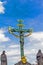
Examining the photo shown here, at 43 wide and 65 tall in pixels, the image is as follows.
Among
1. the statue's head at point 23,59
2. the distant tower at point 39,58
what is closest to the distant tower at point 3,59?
the statue's head at point 23,59

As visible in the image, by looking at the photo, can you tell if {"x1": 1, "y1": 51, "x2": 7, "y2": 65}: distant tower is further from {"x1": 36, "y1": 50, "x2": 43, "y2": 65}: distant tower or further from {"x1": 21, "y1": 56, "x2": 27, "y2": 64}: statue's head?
{"x1": 36, "y1": 50, "x2": 43, "y2": 65}: distant tower

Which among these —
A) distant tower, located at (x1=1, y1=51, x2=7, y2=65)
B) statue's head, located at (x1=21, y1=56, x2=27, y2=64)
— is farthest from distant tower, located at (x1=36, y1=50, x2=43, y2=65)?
distant tower, located at (x1=1, y1=51, x2=7, y2=65)

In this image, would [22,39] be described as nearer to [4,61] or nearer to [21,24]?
[21,24]

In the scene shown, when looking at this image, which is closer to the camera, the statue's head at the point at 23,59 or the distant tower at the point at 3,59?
the statue's head at the point at 23,59

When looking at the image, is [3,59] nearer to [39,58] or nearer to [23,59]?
[23,59]

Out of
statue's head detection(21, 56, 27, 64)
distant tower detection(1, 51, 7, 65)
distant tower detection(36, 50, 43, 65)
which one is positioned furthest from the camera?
distant tower detection(1, 51, 7, 65)

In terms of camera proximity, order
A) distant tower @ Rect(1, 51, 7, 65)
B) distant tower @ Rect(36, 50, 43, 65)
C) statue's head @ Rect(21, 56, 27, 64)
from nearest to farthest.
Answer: distant tower @ Rect(36, 50, 43, 65) < statue's head @ Rect(21, 56, 27, 64) < distant tower @ Rect(1, 51, 7, 65)

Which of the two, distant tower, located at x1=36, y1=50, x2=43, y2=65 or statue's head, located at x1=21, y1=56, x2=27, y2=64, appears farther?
statue's head, located at x1=21, y1=56, x2=27, y2=64

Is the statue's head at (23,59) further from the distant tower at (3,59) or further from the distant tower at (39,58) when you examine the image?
the distant tower at (3,59)

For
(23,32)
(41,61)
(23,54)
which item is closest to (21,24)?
(23,32)

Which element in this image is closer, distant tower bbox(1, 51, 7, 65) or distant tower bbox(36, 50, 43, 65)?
distant tower bbox(36, 50, 43, 65)

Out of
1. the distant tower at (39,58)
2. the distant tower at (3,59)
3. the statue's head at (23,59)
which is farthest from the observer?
the distant tower at (3,59)

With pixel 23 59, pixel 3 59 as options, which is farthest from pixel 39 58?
pixel 3 59

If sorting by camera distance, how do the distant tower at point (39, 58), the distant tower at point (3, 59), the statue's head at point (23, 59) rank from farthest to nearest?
the distant tower at point (3, 59) < the statue's head at point (23, 59) < the distant tower at point (39, 58)
